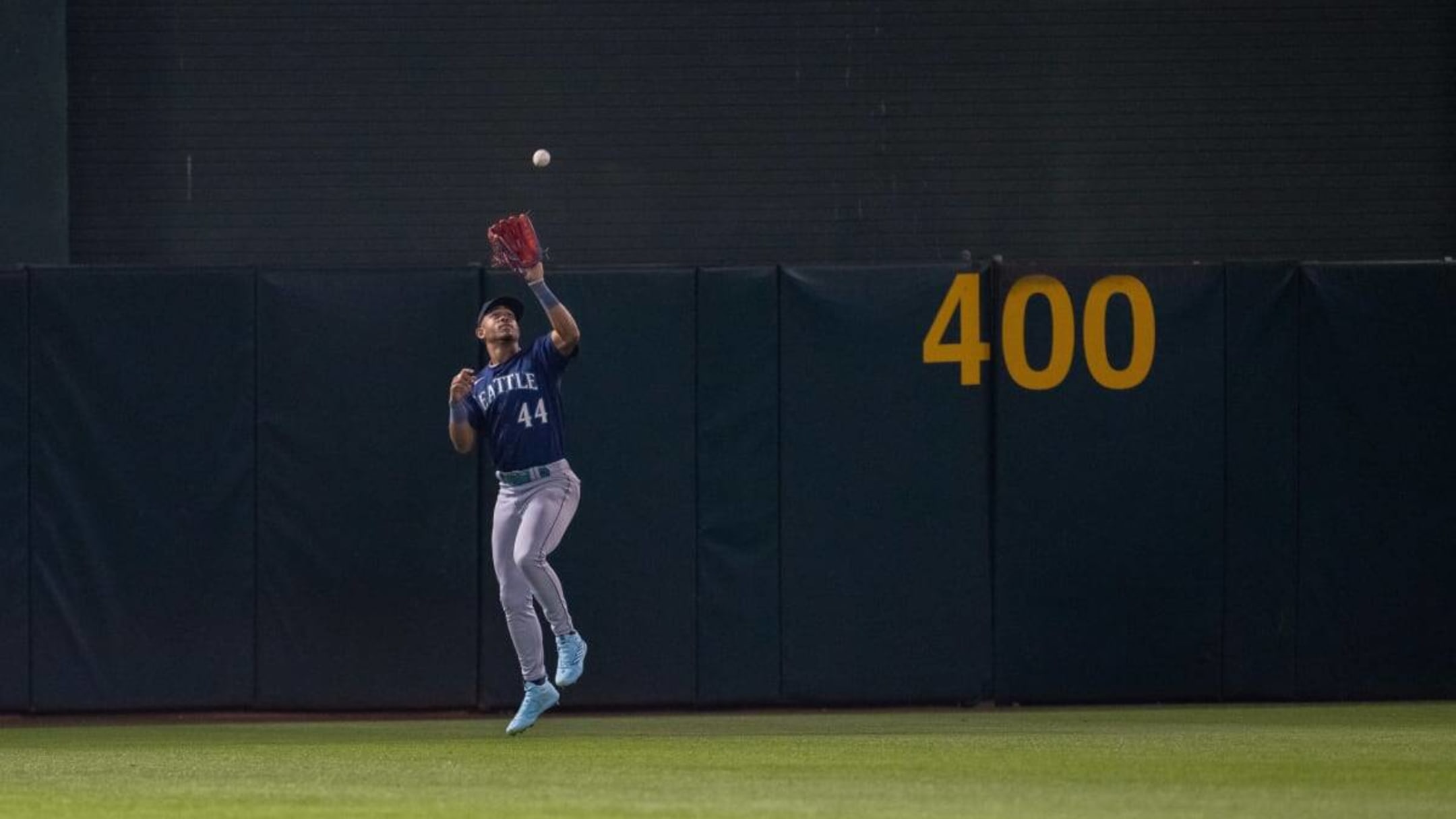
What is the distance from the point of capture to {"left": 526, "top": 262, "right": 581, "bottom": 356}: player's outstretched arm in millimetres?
9273

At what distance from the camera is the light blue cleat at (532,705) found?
9562 millimetres

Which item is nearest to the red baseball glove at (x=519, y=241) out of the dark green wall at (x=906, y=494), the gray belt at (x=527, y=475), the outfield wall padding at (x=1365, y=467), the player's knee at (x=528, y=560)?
the gray belt at (x=527, y=475)

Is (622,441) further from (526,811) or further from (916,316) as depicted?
(526,811)

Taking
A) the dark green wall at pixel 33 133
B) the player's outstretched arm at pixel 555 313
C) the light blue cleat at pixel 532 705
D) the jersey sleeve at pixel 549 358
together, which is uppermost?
the dark green wall at pixel 33 133

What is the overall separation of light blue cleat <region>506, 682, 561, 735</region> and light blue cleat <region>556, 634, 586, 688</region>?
8cm

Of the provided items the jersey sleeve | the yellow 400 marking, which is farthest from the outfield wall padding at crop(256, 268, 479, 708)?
the yellow 400 marking

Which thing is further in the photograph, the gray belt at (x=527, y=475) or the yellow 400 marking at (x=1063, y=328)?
the yellow 400 marking at (x=1063, y=328)

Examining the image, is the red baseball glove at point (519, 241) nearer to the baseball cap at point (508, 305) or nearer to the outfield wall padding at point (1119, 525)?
the baseball cap at point (508, 305)

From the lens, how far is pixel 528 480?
9594 mm

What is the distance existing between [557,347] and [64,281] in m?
3.56

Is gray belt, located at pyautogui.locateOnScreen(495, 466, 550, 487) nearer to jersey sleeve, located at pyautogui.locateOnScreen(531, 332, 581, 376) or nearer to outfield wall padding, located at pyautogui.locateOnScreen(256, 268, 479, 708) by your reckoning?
jersey sleeve, located at pyautogui.locateOnScreen(531, 332, 581, 376)

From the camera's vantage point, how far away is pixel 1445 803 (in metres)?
6.62

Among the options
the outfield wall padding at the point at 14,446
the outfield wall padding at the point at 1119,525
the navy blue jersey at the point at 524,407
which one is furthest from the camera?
the outfield wall padding at the point at 1119,525

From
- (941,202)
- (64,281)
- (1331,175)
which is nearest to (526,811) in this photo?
(64,281)
